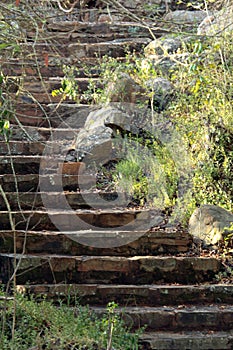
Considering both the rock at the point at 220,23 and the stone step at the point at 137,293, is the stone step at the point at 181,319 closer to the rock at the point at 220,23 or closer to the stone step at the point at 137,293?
the stone step at the point at 137,293

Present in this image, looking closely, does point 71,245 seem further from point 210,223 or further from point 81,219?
point 210,223

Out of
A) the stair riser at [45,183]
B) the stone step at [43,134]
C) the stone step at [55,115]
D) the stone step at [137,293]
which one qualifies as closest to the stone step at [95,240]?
the stone step at [137,293]

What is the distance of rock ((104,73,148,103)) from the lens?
22.4ft

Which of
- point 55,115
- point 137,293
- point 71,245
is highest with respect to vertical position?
point 55,115

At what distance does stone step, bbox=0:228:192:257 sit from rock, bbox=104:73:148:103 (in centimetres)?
234

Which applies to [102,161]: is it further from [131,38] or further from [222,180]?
[131,38]

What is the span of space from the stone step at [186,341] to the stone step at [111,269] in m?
0.67

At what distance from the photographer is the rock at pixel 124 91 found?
682 cm

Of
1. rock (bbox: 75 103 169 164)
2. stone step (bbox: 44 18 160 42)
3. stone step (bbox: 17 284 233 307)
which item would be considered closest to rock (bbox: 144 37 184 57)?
stone step (bbox: 44 18 160 42)

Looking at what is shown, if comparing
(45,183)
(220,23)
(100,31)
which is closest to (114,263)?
(45,183)

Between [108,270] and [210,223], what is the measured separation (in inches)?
41.9

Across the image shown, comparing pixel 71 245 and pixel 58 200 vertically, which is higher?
pixel 58 200

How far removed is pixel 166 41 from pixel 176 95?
53.6 inches

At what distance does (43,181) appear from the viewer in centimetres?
571
